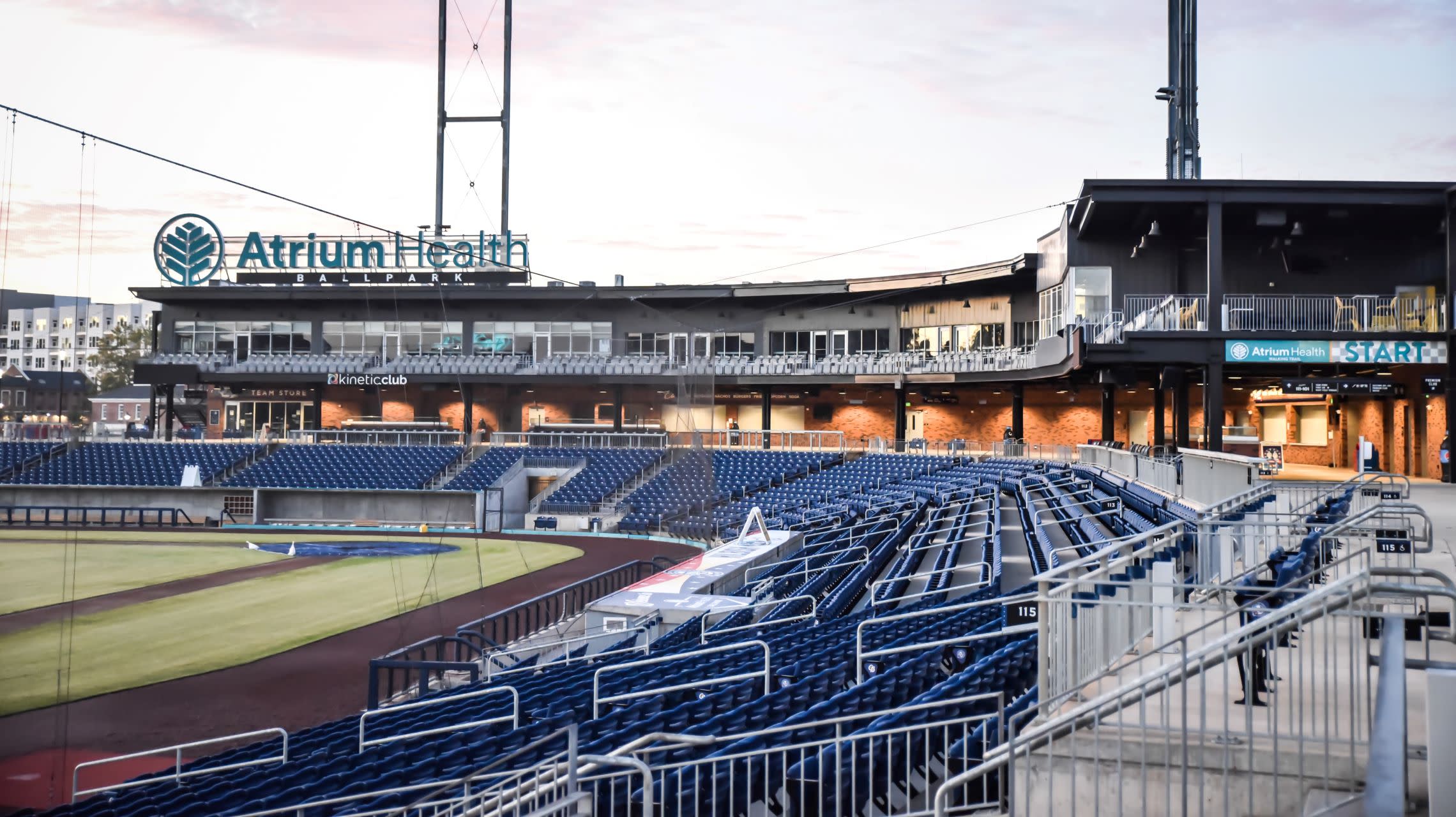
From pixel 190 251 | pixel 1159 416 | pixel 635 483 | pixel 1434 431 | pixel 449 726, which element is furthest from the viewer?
pixel 190 251

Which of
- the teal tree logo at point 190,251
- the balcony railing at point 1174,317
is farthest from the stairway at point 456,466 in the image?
the balcony railing at point 1174,317

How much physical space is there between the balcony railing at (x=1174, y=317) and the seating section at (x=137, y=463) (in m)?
39.6

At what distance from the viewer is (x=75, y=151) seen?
16.2 metres

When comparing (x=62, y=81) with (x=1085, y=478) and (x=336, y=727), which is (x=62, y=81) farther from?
(x=1085, y=478)

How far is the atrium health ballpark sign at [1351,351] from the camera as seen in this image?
2573cm

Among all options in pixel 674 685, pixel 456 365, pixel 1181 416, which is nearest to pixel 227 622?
pixel 674 685

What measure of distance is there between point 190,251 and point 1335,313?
48.5 metres

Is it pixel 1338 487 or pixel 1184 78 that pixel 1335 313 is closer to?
pixel 1184 78

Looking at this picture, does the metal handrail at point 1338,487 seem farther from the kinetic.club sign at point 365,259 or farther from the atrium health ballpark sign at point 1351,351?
the kinetic.club sign at point 365,259

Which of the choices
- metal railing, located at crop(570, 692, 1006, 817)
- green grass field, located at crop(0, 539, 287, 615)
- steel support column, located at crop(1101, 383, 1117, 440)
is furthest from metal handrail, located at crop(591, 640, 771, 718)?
steel support column, located at crop(1101, 383, 1117, 440)

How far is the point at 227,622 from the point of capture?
75.3 ft

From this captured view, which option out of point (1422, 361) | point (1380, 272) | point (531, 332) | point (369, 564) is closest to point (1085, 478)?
point (1422, 361)

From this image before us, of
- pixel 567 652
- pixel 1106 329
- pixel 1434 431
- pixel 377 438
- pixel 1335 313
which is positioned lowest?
pixel 567 652

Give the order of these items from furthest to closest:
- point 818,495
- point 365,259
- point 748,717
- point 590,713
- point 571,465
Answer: point 365,259
point 571,465
point 818,495
point 590,713
point 748,717
